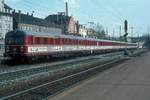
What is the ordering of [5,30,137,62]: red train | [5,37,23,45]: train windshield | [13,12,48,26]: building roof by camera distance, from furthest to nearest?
[13,12,48,26]: building roof
[5,37,23,45]: train windshield
[5,30,137,62]: red train

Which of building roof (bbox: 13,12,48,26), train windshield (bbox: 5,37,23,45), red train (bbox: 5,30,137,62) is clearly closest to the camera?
red train (bbox: 5,30,137,62)

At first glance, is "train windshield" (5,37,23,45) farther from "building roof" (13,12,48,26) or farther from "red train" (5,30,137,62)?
"building roof" (13,12,48,26)

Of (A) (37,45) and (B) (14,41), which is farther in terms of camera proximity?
(A) (37,45)

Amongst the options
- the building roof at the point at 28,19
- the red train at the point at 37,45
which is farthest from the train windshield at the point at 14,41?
the building roof at the point at 28,19

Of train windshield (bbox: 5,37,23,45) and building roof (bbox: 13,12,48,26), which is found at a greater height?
building roof (bbox: 13,12,48,26)

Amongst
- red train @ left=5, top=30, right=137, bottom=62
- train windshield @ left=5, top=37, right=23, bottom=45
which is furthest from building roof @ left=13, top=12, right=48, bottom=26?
train windshield @ left=5, top=37, right=23, bottom=45

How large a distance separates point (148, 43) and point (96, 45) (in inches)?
5005

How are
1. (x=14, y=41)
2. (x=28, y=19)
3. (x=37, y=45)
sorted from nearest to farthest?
(x=14, y=41) → (x=37, y=45) → (x=28, y=19)

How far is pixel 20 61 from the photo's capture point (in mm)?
33031

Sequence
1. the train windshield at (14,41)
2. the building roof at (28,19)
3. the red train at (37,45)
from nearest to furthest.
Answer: the red train at (37,45) < the train windshield at (14,41) < the building roof at (28,19)

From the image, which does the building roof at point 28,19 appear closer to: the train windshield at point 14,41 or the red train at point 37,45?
the red train at point 37,45

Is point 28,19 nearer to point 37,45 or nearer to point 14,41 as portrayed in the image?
point 37,45

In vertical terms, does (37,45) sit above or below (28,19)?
below

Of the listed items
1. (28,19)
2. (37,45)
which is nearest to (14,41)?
(37,45)
